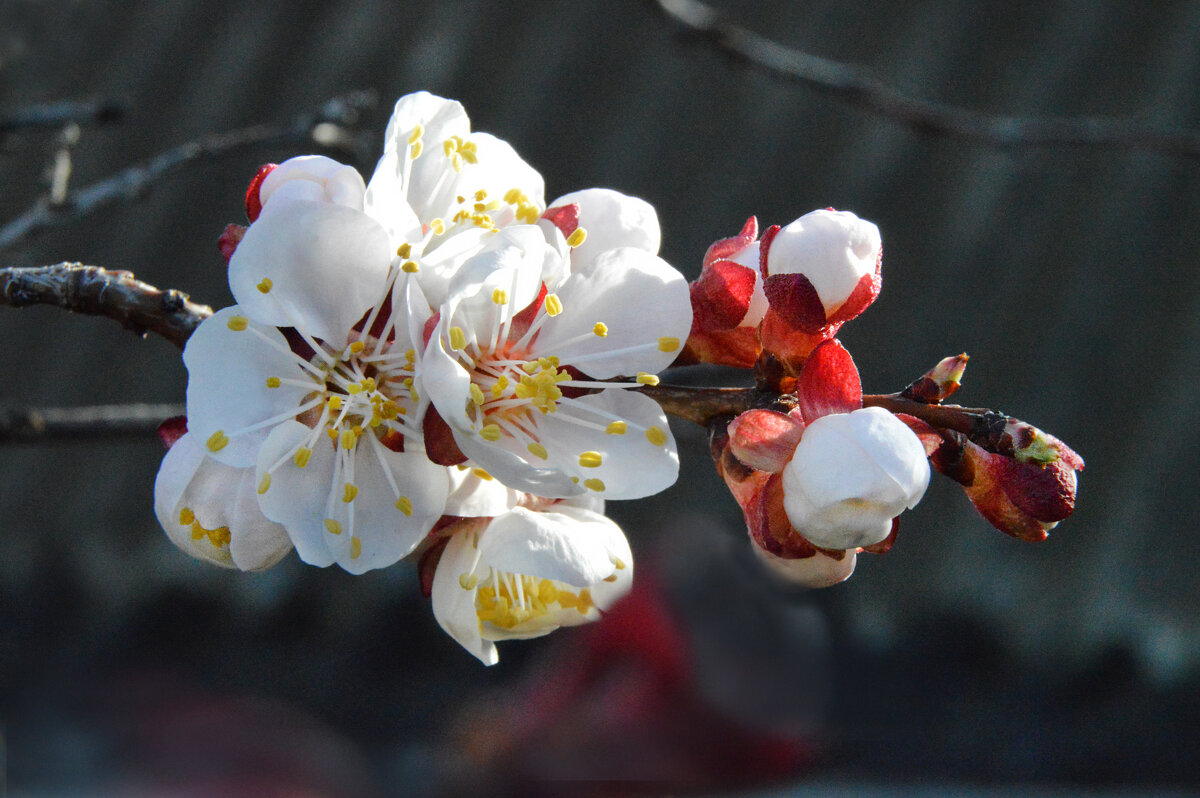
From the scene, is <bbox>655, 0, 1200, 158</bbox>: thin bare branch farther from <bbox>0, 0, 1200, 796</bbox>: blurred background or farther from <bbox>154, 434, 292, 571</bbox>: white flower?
<bbox>154, 434, 292, 571</bbox>: white flower

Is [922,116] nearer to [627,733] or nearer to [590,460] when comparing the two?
[590,460]

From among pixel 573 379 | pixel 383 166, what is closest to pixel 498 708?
pixel 573 379

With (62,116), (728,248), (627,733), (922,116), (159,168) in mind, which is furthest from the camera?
→ (922,116)

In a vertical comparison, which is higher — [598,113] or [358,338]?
[358,338]

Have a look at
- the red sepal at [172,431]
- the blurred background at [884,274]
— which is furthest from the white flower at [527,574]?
the blurred background at [884,274]

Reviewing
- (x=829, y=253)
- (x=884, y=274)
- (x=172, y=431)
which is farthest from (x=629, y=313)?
(x=884, y=274)

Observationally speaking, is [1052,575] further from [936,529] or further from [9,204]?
[9,204]

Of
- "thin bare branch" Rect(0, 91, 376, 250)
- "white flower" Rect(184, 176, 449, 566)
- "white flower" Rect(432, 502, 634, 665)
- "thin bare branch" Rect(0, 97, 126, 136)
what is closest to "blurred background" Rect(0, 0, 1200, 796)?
"thin bare branch" Rect(0, 97, 126, 136)
